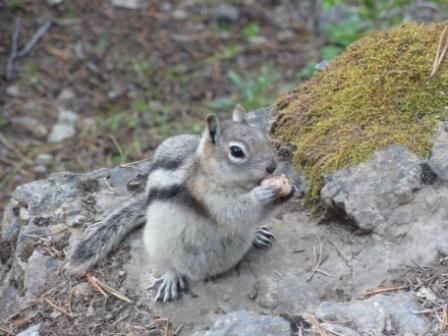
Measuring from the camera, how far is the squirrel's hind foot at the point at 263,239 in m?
4.03

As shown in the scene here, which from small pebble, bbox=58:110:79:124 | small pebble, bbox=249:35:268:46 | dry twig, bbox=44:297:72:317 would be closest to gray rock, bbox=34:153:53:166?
small pebble, bbox=58:110:79:124

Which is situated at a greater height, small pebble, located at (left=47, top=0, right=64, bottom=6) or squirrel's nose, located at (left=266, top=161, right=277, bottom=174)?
squirrel's nose, located at (left=266, top=161, right=277, bottom=174)

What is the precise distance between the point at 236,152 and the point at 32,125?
3.96 m

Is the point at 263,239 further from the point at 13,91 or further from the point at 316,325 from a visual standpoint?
the point at 13,91

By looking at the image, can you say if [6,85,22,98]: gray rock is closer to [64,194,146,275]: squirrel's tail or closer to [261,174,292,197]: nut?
[64,194,146,275]: squirrel's tail

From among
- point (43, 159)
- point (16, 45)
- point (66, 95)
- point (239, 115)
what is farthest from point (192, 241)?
point (16, 45)

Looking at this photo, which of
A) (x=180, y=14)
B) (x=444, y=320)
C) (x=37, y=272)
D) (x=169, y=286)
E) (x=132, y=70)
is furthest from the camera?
(x=180, y=14)

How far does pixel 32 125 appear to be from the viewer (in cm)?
731

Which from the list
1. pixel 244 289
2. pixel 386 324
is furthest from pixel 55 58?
pixel 386 324

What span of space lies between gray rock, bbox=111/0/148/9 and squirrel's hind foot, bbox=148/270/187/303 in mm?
5411

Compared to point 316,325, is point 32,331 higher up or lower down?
lower down

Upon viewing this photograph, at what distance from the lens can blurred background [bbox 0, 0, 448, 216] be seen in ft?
23.3

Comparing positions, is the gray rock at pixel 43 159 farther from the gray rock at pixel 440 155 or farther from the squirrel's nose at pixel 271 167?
the gray rock at pixel 440 155

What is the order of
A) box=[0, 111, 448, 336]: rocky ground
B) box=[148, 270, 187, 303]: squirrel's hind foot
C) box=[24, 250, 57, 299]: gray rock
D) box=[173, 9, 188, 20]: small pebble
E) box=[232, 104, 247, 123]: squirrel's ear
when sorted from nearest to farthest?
box=[0, 111, 448, 336]: rocky ground, box=[148, 270, 187, 303]: squirrel's hind foot, box=[232, 104, 247, 123]: squirrel's ear, box=[24, 250, 57, 299]: gray rock, box=[173, 9, 188, 20]: small pebble
